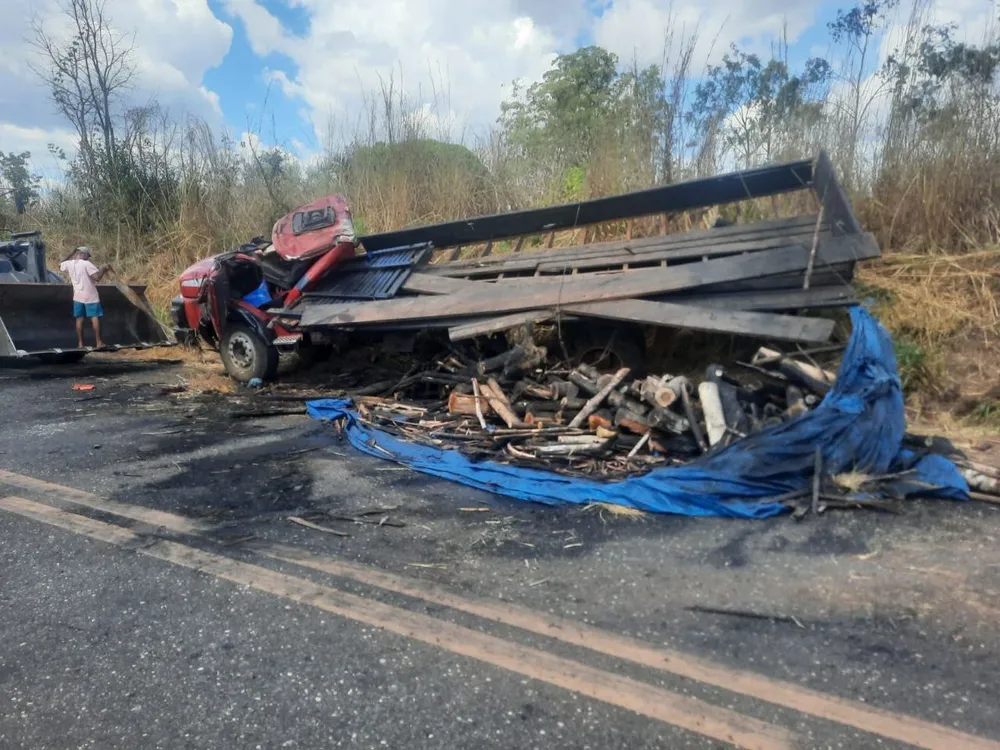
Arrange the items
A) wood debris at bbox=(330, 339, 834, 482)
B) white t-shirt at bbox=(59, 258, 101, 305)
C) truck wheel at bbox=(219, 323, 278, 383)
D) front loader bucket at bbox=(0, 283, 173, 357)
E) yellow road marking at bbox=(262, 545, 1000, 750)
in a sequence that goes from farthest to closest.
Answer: white t-shirt at bbox=(59, 258, 101, 305) < front loader bucket at bbox=(0, 283, 173, 357) < truck wheel at bbox=(219, 323, 278, 383) < wood debris at bbox=(330, 339, 834, 482) < yellow road marking at bbox=(262, 545, 1000, 750)

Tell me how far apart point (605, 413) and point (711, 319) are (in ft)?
4.16

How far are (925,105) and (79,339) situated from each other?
11576 mm

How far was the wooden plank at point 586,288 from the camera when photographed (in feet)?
19.8

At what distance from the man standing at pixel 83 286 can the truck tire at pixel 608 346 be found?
731 centimetres

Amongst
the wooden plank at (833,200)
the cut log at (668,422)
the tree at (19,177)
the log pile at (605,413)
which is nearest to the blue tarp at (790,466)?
the log pile at (605,413)

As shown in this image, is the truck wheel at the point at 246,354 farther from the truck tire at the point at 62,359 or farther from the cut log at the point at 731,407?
the cut log at the point at 731,407

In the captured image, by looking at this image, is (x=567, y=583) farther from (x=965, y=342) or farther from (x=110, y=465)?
(x=965, y=342)

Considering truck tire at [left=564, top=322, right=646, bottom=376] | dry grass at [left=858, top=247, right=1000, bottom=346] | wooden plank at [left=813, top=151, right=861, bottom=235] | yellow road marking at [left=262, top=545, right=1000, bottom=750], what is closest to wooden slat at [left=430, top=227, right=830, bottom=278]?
wooden plank at [left=813, top=151, right=861, bottom=235]

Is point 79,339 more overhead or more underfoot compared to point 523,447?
more overhead

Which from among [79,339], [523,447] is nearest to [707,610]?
[523,447]

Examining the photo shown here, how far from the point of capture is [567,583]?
3.49 metres

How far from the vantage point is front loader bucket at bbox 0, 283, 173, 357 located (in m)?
10.0

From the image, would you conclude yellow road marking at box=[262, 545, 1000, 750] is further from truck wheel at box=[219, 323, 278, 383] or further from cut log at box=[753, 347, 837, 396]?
truck wheel at box=[219, 323, 278, 383]

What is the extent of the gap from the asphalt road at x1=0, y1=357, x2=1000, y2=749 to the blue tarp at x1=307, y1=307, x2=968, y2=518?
192 mm
